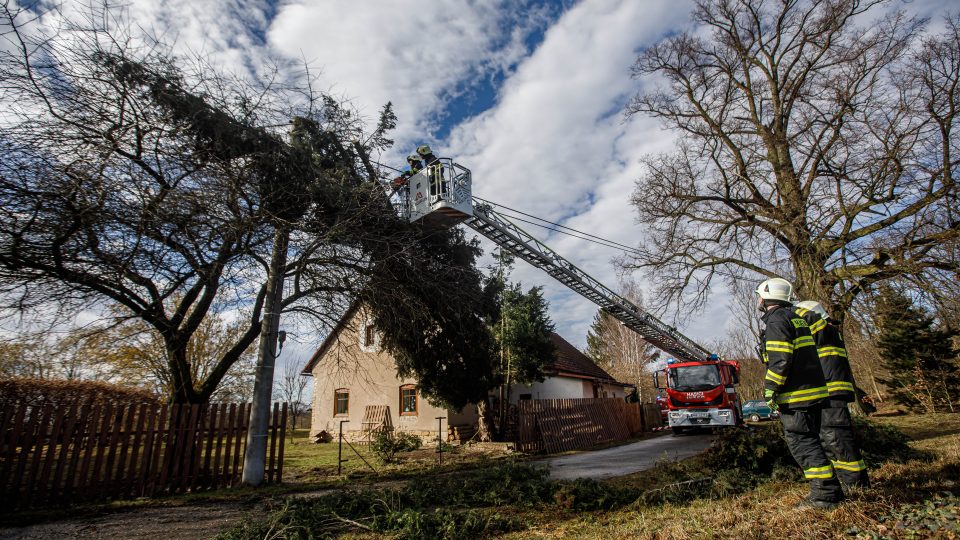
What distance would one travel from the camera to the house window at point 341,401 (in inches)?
901

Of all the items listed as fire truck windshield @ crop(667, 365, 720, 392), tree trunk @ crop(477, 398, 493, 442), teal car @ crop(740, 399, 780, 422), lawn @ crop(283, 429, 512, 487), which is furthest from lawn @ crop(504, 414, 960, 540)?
teal car @ crop(740, 399, 780, 422)

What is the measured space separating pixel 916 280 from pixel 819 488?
11.3 m

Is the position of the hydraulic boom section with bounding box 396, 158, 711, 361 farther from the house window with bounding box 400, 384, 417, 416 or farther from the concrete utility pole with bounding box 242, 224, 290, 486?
the house window with bounding box 400, 384, 417, 416

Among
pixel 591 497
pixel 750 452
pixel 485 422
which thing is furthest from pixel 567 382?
pixel 591 497

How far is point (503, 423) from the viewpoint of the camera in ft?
51.1

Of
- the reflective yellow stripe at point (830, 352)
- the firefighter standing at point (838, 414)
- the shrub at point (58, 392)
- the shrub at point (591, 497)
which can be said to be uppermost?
the shrub at point (58, 392)

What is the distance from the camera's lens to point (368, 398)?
21.8 meters

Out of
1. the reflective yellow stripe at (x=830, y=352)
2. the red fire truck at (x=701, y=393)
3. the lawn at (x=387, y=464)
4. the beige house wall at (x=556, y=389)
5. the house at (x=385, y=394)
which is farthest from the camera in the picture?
the beige house wall at (x=556, y=389)

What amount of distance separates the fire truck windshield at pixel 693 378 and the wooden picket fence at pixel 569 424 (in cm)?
309

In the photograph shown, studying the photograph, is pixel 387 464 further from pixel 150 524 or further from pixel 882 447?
pixel 882 447

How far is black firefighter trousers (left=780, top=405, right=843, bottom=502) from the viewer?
3.77m

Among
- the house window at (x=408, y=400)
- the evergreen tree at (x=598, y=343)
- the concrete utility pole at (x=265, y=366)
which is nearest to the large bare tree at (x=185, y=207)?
the concrete utility pole at (x=265, y=366)

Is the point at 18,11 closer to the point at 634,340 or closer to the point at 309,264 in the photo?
the point at 309,264

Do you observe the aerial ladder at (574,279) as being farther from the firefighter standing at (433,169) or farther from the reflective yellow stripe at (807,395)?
the reflective yellow stripe at (807,395)
